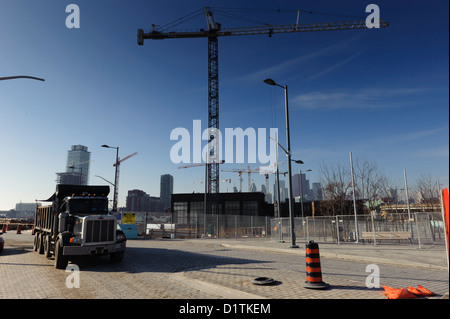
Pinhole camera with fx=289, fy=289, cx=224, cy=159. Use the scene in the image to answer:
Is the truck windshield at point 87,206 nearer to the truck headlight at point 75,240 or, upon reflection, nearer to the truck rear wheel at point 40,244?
the truck headlight at point 75,240

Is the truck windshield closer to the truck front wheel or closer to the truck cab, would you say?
the truck cab

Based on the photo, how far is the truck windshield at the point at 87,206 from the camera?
12.3 meters

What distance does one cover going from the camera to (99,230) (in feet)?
37.1

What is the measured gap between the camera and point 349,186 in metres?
34.2

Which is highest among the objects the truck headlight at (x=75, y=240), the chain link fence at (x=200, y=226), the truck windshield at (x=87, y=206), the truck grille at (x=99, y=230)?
the truck windshield at (x=87, y=206)

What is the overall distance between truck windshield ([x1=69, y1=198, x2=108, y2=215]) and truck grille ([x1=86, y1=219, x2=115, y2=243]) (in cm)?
132

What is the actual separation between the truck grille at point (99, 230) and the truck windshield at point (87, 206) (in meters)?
1.32


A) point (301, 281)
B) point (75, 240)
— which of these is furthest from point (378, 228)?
point (75, 240)

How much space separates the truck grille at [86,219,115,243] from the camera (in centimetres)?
1108

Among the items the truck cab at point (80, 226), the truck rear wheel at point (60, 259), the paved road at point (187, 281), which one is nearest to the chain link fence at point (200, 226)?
the truck cab at point (80, 226)

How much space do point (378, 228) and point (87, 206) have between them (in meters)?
20.1

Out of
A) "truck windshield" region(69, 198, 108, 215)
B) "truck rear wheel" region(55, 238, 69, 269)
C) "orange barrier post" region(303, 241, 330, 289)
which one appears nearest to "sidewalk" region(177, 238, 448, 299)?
"orange barrier post" region(303, 241, 330, 289)
